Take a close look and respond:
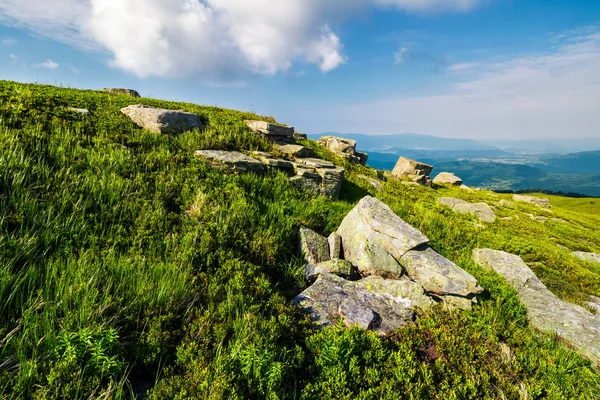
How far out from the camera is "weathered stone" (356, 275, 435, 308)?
6.64 m

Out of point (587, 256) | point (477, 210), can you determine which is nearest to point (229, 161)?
point (477, 210)

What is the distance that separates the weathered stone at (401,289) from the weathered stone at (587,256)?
13885 millimetres

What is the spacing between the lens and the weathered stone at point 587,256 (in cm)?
1458

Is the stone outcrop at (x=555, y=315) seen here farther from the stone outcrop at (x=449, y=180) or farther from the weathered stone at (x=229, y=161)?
the stone outcrop at (x=449, y=180)

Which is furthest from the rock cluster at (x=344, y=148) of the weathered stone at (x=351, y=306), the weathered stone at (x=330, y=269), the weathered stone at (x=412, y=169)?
the weathered stone at (x=351, y=306)

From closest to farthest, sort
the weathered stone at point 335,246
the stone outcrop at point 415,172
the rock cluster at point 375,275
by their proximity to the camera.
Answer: the rock cluster at point 375,275 → the weathered stone at point 335,246 → the stone outcrop at point 415,172

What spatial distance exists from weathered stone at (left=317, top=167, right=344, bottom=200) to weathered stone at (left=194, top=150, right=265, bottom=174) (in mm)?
3222

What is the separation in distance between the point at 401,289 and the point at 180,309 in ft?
16.6

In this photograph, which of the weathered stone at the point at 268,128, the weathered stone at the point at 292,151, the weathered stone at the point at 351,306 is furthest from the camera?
the weathered stone at the point at 268,128

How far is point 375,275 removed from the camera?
7602 millimetres

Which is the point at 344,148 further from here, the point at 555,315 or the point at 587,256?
the point at 555,315

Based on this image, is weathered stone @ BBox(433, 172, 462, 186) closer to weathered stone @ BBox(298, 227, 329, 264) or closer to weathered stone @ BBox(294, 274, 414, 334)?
weathered stone @ BBox(298, 227, 329, 264)

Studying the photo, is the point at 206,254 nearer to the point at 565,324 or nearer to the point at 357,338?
the point at 357,338

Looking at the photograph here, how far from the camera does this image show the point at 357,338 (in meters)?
4.88
